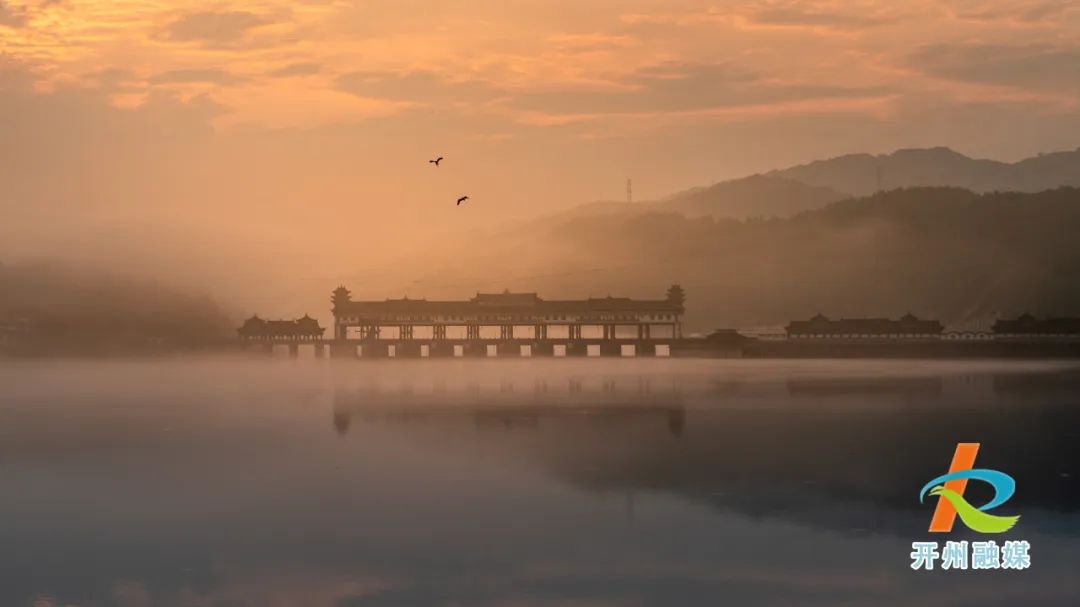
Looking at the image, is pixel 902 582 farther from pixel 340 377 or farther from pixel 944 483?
pixel 340 377

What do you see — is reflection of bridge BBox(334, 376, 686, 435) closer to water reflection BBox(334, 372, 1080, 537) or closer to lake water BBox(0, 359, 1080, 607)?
water reflection BBox(334, 372, 1080, 537)

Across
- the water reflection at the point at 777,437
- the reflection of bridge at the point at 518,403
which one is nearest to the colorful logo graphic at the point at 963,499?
the water reflection at the point at 777,437

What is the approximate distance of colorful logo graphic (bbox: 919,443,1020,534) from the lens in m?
45.6

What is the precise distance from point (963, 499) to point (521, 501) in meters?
15.7

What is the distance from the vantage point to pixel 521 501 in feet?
172

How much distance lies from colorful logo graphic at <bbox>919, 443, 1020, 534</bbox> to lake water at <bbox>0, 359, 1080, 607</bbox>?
2.45 ft

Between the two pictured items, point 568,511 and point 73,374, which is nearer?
point 568,511

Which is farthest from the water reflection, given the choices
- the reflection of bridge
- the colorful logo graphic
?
the colorful logo graphic

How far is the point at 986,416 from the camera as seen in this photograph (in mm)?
89188

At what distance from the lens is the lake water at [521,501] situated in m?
37.5

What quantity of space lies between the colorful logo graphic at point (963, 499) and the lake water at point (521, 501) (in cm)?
75

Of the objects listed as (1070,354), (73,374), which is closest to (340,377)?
(73,374)

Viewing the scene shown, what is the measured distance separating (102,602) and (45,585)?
8.30 feet

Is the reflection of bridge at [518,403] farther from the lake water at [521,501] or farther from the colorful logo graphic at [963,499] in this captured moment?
the colorful logo graphic at [963,499]
